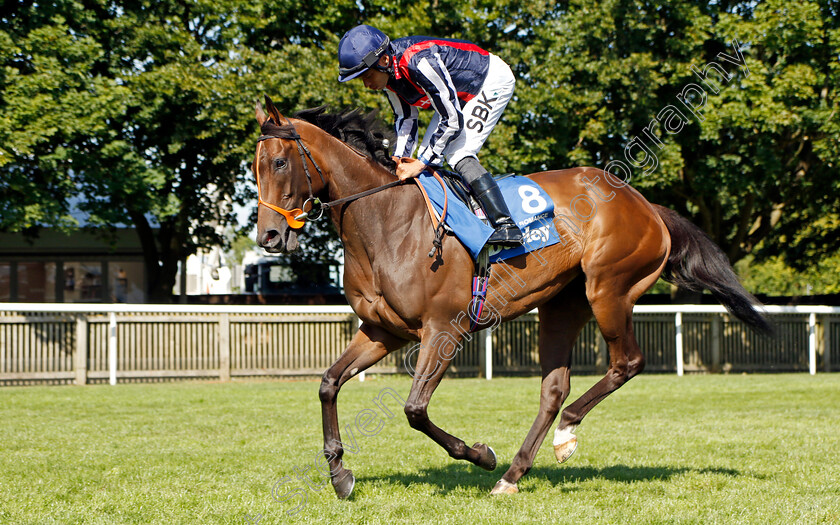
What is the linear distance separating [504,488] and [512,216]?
166 cm

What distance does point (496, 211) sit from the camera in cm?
489

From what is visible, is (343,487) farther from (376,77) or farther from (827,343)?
(827,343)

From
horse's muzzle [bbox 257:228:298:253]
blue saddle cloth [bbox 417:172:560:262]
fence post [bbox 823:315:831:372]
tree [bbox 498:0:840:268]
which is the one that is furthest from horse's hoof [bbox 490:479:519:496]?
fence post [bbox 823:315:831:372]

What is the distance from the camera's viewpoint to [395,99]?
16.7 feet

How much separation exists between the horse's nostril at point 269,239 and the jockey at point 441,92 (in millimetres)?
930

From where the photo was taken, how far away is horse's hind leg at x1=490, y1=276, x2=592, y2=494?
520cm

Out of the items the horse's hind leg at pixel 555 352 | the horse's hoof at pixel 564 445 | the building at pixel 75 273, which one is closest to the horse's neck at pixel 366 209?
the horse's hind leg at pixel 555 352

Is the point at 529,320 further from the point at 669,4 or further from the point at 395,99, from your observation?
the point at 395,99

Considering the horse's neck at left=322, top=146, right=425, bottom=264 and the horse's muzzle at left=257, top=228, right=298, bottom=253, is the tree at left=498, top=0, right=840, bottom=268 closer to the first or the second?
the horse's neck at left=322, top=146, right=425, bottom=264

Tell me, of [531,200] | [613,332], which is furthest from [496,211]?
[613,332]

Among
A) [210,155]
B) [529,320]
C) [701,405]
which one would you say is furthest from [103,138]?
[701,405]

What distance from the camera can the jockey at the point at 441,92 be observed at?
470cm

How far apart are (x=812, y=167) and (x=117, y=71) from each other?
14355mm

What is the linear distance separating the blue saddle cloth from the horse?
0.07 meters
